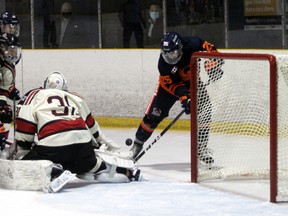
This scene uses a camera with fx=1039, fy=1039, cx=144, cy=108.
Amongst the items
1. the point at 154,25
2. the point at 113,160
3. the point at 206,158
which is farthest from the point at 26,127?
the point at 154,25

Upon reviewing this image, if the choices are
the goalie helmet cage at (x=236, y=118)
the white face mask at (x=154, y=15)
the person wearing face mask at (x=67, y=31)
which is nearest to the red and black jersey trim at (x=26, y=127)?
the goalie helmet cage at (x=236, y=118)

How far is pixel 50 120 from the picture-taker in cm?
570

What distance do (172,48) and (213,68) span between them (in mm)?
373

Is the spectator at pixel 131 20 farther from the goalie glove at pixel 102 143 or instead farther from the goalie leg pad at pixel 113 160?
the goalie leg pad at pixel 113 160

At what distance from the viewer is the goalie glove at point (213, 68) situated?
6.18 m

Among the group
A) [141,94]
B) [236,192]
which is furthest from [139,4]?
[236,192]

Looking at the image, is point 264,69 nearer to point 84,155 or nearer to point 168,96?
point 168,96

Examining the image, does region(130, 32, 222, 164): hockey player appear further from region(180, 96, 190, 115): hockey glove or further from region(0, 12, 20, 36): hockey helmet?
region(0, 12, 20, 36): hockey helmet

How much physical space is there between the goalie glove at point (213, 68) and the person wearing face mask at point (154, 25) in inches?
124

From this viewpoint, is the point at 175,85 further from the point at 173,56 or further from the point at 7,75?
the point at 7,75

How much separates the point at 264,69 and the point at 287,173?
47.4 inches

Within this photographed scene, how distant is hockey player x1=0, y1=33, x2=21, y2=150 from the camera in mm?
6676

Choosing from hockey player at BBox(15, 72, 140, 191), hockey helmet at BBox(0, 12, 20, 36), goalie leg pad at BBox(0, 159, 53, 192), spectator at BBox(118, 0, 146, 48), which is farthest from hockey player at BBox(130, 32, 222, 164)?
spectator at BBox(118, 0, 146, 48)

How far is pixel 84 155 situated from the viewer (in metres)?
5.79
